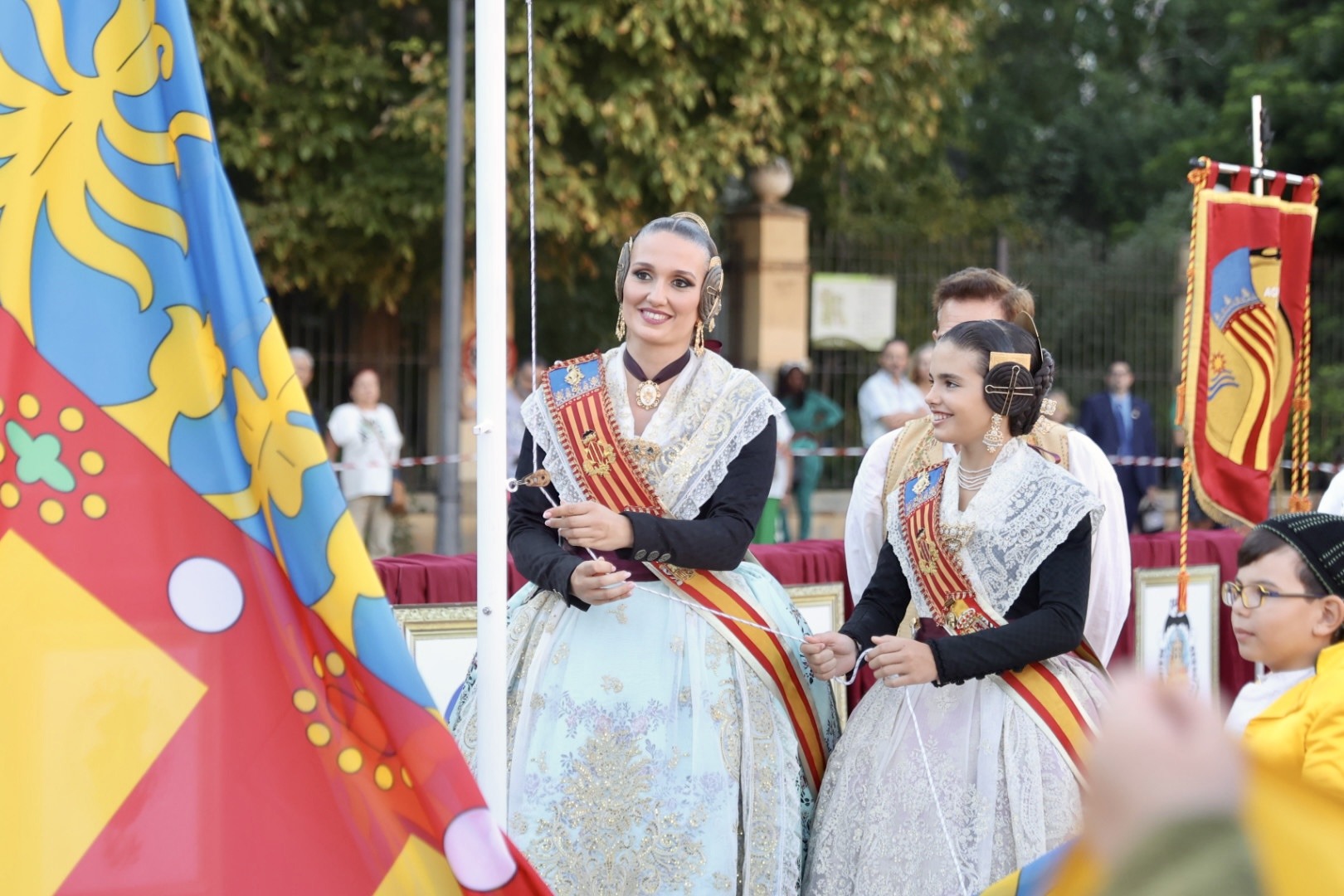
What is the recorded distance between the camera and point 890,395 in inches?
450

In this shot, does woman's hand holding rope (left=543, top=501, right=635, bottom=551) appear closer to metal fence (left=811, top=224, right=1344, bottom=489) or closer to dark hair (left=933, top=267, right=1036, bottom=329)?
dark hair (left=933, top=267, right=1036, bottom=329)

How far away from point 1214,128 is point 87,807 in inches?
748

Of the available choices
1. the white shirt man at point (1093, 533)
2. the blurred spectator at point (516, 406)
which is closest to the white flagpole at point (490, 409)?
the white shirt man at point (1093, 533)

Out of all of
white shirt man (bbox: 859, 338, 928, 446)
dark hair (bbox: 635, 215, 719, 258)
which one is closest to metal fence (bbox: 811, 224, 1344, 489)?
white shirt man (bbox: 859, 338, 928, 446)

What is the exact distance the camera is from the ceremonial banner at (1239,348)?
16.3 feet

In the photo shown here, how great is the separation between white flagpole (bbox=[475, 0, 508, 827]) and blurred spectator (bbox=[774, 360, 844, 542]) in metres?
9.82

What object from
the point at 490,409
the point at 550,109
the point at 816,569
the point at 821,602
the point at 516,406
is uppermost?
the point at 550,109

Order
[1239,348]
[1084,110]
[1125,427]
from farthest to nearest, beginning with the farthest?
[1084,110]
[1125,427]
[1239,348]

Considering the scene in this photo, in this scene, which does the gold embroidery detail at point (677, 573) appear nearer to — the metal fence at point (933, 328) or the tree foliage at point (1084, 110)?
the metal fence at point (933, 328)

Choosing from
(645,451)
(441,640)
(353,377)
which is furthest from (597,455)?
(353,377)

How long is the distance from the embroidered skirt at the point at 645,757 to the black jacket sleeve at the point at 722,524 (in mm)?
121

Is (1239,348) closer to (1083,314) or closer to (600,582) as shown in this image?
(600,582)

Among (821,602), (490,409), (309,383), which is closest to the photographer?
(490,409)

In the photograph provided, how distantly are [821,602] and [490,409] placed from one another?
3234 mm
